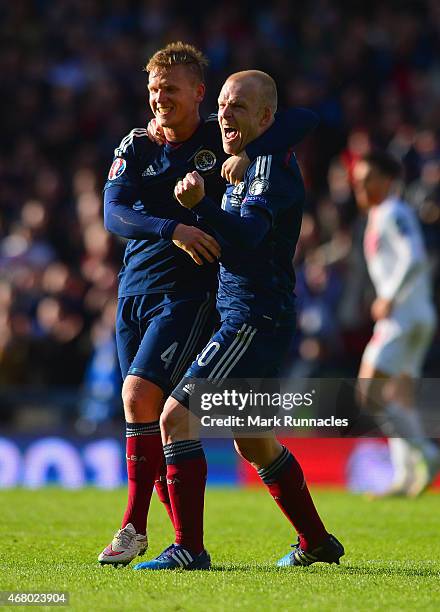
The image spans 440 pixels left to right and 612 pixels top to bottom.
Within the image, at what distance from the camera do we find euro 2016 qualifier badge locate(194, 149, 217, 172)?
20.2 feet

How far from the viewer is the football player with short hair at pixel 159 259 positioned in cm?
582

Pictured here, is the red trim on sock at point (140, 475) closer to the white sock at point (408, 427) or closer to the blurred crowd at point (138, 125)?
the white sock at point (408, 427)

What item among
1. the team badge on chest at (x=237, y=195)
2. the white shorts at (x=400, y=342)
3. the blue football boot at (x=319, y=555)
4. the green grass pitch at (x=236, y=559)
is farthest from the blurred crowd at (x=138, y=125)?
the team badge on chest at (x=237, y=195)

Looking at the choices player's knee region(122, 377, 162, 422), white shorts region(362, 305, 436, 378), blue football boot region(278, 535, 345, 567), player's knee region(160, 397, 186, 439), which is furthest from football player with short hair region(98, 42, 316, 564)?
white shorts region(362, 305, 436, 378)

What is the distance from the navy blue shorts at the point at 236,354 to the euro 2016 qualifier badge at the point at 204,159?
91 centimetres

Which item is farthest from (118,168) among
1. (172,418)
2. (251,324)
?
(172,418)

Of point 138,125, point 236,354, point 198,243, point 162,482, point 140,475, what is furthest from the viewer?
point 138,125

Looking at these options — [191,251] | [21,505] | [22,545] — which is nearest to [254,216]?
[191,251]

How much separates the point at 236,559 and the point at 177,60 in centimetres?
258

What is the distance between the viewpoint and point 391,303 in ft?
34.2

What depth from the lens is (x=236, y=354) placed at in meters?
5.61

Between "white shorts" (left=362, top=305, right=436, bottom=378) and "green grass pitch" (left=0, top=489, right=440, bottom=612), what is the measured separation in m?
1.24

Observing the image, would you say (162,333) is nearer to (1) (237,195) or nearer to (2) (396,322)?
(1) (237,195)

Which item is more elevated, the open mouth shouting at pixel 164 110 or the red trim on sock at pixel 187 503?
the open mouth shouting at pixel 164 110
